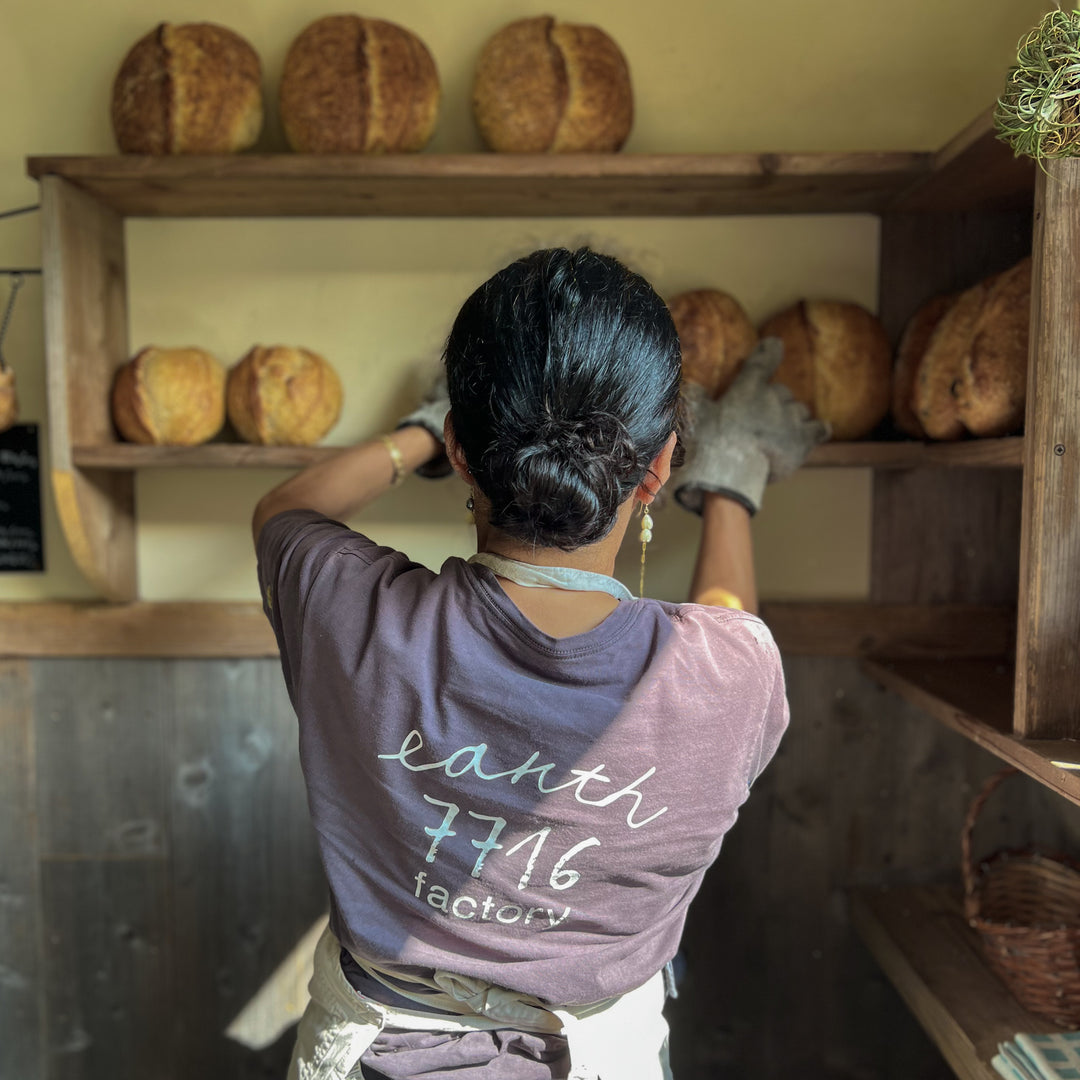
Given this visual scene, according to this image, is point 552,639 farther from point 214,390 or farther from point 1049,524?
point 214,390

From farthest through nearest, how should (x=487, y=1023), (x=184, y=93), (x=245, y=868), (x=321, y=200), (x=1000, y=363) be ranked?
(x=245, y=868)
(x=321, y=200)
(x=184, y=93)
(x=1000, y=363)
(x=487, y=1023)

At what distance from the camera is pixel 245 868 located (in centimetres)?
171

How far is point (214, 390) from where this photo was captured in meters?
1.49

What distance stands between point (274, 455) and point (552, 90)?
0.70m

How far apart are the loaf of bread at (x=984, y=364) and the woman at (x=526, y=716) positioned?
0.53m

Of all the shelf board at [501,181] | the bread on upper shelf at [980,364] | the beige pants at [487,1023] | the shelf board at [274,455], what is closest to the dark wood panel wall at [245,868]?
the shelf board at [274,455]

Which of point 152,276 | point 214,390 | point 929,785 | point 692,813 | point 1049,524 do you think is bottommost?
point 929,785

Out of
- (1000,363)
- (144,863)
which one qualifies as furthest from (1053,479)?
(144,863)

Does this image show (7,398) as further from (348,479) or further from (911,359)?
(911,359)

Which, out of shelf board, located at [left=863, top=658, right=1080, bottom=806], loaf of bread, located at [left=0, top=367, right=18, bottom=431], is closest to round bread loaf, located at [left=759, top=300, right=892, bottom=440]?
shelf board, located at [left=863, top=658, right=1080, bottom=806]

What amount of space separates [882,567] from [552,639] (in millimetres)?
1050

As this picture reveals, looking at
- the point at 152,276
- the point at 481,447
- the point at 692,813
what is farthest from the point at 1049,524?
the point at 152,276

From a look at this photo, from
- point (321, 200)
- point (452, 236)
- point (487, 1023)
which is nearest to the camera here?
point (487, 1023)

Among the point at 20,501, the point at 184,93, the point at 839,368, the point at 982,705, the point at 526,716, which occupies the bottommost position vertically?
the point at 982,705
